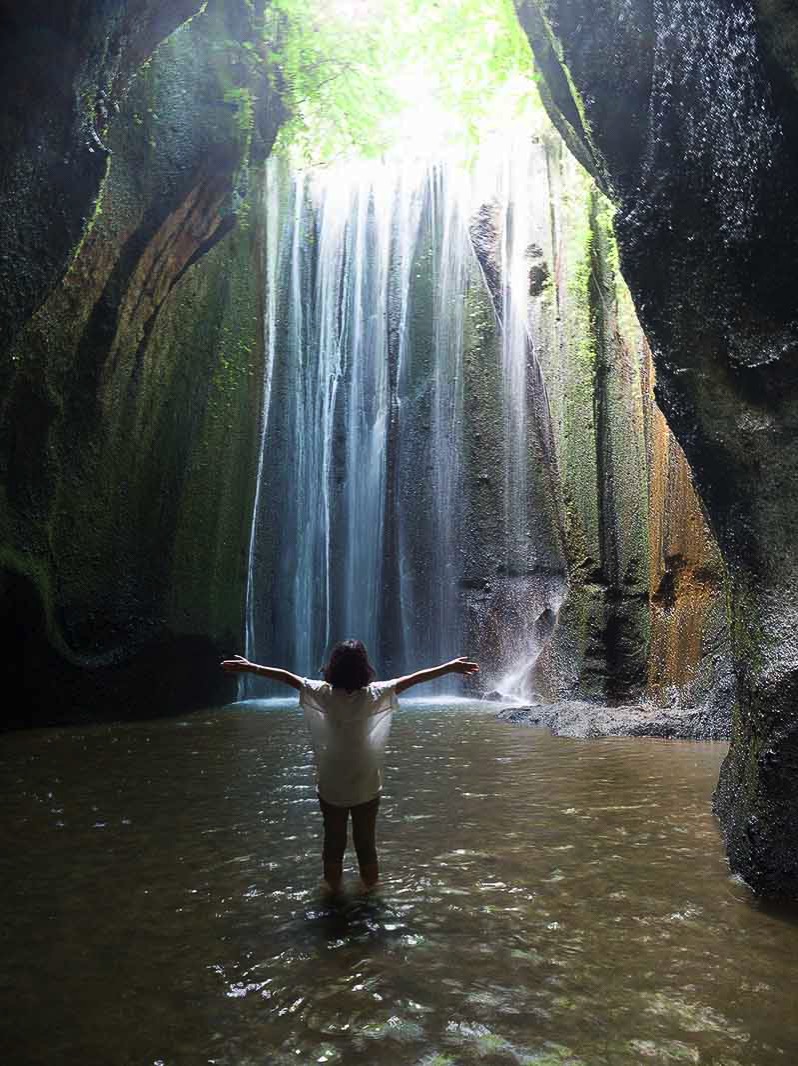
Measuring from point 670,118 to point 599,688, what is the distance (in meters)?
7.89

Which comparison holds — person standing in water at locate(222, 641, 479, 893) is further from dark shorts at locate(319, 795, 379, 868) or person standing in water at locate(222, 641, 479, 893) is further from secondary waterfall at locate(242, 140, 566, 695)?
secondary waterfall at locate(242, 140, 566, 695)

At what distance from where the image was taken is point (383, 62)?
11.3m

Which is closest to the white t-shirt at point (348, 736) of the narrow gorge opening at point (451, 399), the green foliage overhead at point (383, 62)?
the narrow gorge opening at point (451, 399)

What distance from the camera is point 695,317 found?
4715 millimetres

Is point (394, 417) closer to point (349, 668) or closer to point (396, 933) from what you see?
point (349, 668)

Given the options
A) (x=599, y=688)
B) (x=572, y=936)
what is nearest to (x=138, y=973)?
(x=572, y=936)

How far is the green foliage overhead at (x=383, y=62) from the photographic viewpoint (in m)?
10.3

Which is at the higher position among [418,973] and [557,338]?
[557,338]

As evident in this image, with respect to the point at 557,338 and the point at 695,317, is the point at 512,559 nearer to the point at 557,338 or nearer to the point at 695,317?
the point at 557,338

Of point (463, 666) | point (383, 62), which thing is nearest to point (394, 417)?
point (383, 62)

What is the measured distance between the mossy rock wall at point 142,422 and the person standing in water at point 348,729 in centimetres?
642

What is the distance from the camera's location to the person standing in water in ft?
12.5

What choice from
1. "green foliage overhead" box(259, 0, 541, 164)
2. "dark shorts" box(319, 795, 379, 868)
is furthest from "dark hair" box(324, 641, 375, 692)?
"green foliage overhead" box(259, 0, 541, 164)

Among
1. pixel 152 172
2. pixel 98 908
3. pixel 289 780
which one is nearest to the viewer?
pixel 98 908
